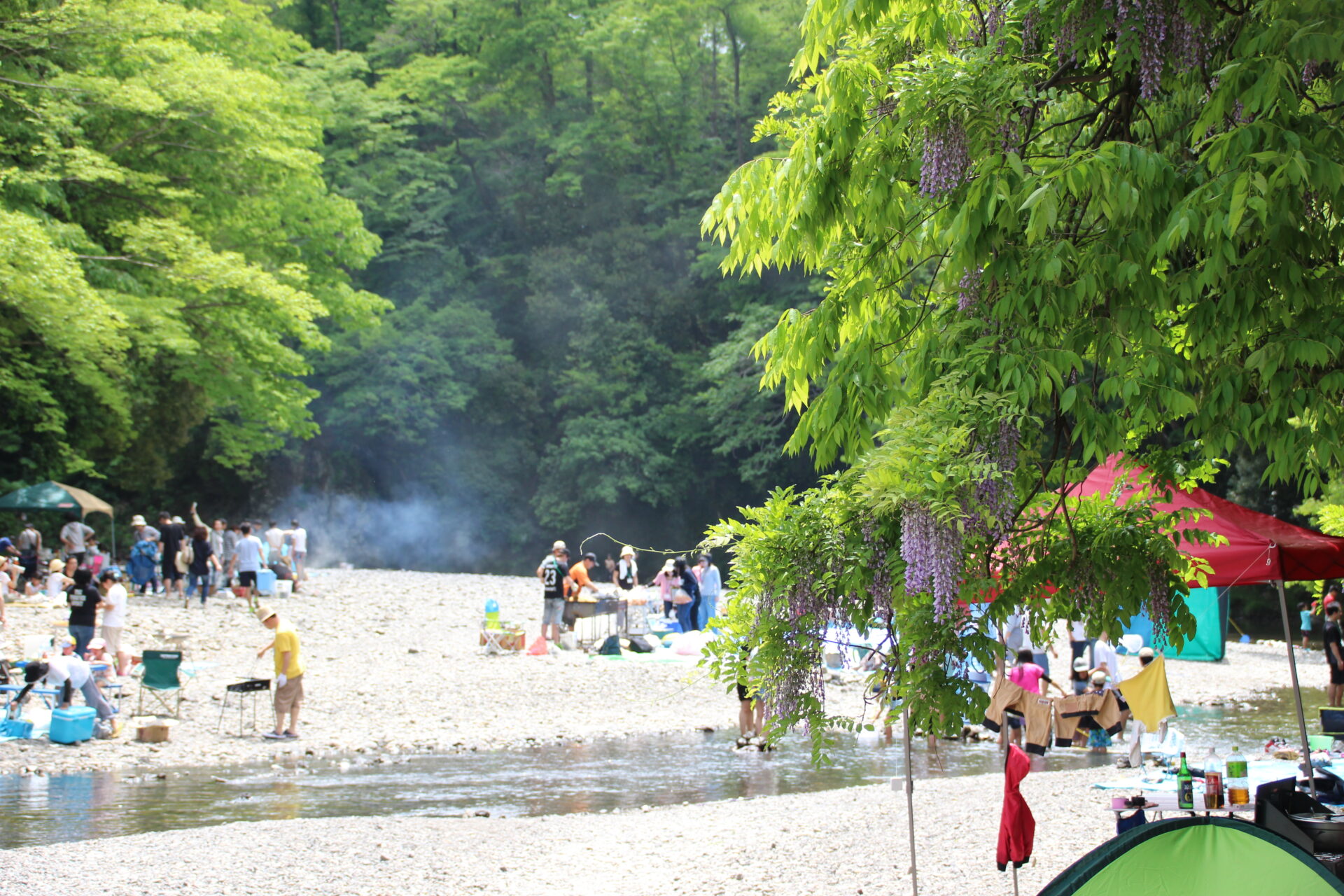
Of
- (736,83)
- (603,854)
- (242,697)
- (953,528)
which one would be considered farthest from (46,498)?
(736,83)

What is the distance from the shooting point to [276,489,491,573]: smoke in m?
47.9

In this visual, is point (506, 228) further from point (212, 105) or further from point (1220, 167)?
point (1220, 167)

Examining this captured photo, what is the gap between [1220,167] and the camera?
13.5ft

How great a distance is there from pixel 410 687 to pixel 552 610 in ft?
13.3

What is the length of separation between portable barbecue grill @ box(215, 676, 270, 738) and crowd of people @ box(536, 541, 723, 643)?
5.57 m

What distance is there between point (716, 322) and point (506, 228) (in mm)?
11753

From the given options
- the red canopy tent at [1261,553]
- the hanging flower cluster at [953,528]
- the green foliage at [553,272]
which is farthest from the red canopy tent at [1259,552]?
the green foliage at [553,272]

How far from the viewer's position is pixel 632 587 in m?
26.2

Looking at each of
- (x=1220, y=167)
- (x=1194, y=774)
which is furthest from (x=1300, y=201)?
(x=1194, y=774)

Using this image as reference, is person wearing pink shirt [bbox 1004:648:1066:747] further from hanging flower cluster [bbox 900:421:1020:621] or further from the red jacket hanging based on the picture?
hanging flower cluster [bbox 900:421:1020:621]

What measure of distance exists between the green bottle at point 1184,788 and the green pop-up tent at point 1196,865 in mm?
1926

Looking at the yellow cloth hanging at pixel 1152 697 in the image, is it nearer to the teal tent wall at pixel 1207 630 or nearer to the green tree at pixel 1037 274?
the green tree at pixel 1037 274

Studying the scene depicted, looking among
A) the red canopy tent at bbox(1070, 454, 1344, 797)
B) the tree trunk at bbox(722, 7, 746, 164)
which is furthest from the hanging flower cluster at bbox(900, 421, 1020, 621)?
the tree trunk at bbox(722, 7, 746, 164)

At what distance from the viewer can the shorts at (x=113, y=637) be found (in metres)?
16.6
